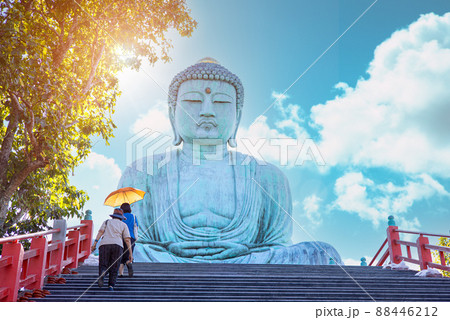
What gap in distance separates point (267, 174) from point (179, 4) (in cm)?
403

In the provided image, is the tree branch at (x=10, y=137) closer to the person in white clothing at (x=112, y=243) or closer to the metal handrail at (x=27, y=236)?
the metal handrail at (x=27, y=236)

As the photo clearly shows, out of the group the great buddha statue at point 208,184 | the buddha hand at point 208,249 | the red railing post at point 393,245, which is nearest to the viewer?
the red railing post at point 393,245

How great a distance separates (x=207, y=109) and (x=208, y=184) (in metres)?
1.62

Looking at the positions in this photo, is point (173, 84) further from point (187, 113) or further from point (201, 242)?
point (201, 242)

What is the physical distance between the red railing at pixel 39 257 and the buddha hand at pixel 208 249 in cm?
198

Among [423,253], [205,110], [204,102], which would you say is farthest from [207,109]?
[423,253]

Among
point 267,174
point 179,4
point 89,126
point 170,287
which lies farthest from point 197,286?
point 179,4

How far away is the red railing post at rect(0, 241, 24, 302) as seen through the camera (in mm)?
4141

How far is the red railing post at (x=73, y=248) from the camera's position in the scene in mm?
5836

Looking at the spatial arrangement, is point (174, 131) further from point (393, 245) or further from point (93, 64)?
point (393, 245)

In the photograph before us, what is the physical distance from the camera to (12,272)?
4191 millimetres

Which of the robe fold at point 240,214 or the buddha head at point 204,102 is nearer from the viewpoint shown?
the robe fold at point 240,214

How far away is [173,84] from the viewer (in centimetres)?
1001

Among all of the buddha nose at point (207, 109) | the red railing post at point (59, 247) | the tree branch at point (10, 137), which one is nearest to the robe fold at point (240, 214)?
the buddha nose at point (207, 109)
